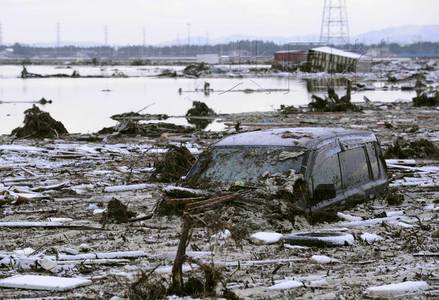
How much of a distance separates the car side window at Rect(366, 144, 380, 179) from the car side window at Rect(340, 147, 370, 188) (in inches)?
8.6

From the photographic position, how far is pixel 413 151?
752 inches

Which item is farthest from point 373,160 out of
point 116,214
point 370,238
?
point 116,214

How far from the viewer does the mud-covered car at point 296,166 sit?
10.3m

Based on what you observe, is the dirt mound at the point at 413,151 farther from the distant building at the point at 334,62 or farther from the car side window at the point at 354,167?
the distant building at the point at 334,62

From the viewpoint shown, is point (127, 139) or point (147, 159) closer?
point (147, 159)

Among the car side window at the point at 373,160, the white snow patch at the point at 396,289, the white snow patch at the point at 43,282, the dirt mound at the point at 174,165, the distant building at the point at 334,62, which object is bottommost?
the distant building at the point at 334,62

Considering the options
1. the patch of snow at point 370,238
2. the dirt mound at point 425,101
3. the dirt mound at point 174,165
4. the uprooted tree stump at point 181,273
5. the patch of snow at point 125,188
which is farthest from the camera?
the dirt mound at point 425,101

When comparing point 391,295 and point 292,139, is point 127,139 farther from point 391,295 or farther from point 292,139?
point 391,295

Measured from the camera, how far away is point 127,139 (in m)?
24.6

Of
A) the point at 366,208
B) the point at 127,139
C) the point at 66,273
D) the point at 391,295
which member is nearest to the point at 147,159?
the point at 127,139

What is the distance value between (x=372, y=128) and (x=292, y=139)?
17.1 metres

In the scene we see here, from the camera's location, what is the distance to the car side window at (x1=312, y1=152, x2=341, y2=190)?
10.5 meters

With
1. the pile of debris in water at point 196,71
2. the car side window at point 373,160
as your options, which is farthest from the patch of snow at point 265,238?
the pile of debris in water at point 196,71

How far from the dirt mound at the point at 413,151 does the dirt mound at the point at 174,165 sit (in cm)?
532
